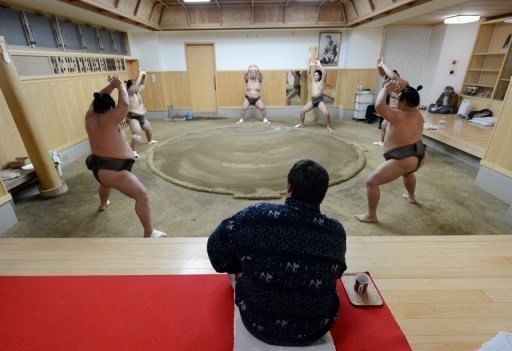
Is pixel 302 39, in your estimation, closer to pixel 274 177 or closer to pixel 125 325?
pixel 274 177

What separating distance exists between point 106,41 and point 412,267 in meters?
6.87

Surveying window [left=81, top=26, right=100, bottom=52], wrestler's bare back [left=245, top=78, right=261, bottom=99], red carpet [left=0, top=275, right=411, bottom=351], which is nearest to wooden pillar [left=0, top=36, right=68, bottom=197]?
red carpet [left=0, top=275, right=411, bottom=351]

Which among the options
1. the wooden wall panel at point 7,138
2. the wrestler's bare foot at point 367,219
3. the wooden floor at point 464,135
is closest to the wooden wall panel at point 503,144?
the wooden floor at point 464,135

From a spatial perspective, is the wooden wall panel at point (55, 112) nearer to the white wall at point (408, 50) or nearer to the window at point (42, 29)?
the window at point (42, 29)

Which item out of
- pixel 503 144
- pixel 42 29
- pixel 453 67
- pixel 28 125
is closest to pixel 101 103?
pixel 28 125

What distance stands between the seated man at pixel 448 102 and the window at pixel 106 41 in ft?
23.9

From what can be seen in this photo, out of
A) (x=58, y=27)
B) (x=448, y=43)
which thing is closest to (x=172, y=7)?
(x=58, y=27)

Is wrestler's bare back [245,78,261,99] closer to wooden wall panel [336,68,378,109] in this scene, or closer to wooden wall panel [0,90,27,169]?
wooden wall panel [336,68,378,109]

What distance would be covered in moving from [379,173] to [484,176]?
5.47ft

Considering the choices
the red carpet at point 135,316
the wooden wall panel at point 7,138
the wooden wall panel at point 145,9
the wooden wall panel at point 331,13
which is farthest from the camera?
the wooden wall panel at point 331,13

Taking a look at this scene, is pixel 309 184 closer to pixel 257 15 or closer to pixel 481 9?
pixel 481 9

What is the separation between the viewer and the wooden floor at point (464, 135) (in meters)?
3.73

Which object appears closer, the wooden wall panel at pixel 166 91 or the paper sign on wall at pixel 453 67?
the paper sign on wall at pixel 453 67

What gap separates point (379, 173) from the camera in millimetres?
2514
